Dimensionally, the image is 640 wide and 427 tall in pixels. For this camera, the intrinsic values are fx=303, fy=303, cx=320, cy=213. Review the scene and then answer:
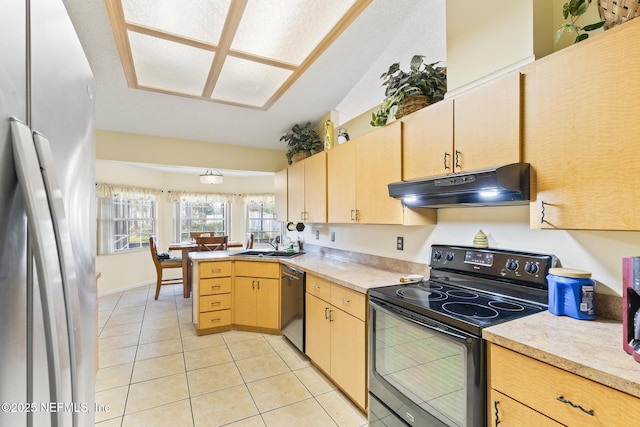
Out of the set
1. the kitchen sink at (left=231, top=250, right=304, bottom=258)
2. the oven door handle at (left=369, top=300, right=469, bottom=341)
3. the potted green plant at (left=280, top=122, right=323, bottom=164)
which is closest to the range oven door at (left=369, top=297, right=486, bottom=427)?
the oven door handle at (left=369, top=300, right=469, bottom=341)

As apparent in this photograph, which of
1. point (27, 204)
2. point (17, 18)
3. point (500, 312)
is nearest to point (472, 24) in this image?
point (500, 312)

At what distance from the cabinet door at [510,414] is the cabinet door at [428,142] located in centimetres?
115

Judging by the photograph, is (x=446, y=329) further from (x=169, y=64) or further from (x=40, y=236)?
(x=169, y=64)

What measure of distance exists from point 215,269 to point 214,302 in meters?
0.38

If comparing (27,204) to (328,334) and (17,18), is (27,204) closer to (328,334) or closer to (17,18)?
(17,18)

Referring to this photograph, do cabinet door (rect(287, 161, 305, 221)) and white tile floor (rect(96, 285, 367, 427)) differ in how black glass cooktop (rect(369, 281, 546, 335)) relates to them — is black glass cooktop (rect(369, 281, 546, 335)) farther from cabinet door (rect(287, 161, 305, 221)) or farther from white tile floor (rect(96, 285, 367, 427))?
cabinet door (rect(287, 161, 305, 221))

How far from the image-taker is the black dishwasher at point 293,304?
2904mm

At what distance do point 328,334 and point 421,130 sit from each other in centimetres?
169

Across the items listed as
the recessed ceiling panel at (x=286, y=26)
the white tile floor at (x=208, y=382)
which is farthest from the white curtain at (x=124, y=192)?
the recessed ceiling panel at (x=286, y=26)

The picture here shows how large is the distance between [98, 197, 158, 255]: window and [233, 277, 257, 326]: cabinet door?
3.11 meters

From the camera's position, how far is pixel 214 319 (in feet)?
11.4

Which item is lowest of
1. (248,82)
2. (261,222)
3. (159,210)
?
(261,222)

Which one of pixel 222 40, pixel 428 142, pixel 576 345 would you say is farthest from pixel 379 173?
pixel 222 40

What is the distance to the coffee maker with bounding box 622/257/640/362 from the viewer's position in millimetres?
1028
